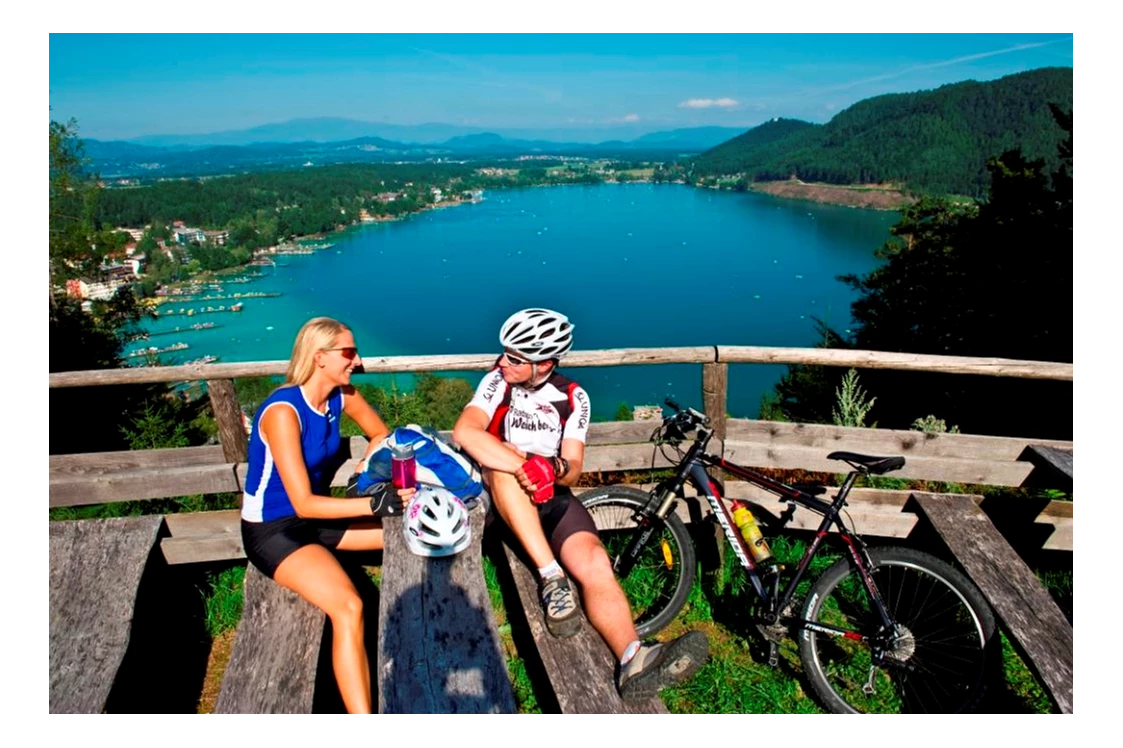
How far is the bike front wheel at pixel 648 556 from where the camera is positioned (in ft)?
12.4

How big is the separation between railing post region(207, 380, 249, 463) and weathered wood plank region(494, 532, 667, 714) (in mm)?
2011

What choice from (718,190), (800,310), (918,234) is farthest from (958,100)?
(918,234)

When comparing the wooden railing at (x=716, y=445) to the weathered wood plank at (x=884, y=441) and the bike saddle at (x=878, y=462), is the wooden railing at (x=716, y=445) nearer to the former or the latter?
the weathered wood plank at (x=884, y=441)

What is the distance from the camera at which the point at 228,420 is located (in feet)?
13.1

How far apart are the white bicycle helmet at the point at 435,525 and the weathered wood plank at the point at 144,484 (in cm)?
162

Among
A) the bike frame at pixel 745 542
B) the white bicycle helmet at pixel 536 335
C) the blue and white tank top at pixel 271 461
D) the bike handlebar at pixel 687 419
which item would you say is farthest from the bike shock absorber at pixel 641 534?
the blue and white tank top at pixel 271 461

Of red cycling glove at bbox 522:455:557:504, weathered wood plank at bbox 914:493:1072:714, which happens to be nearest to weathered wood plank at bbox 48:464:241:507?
red cycling glove at bbox 522:455:557:504

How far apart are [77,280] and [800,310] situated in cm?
6459

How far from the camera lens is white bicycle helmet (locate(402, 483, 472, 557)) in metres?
3.06

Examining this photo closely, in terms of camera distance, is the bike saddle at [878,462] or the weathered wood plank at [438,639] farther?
the bike saddle at [878,462]

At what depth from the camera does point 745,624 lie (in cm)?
406

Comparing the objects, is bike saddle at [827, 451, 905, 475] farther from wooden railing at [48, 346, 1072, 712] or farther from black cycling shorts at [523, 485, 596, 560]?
black cycling shorts at [523, 485, 596, 560]

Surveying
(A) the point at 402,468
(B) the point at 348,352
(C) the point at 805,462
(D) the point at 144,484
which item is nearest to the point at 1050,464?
(C) the point at 805,462

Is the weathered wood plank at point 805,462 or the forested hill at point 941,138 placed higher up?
the forested hill at point 941,138
